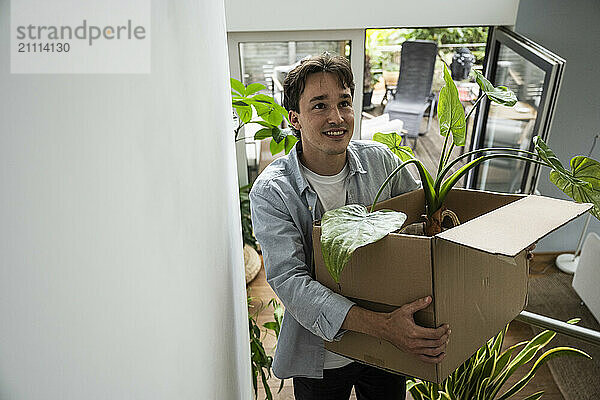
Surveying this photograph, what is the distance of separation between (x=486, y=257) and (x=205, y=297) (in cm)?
64

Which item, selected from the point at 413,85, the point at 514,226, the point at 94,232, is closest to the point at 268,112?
the point at 514,226

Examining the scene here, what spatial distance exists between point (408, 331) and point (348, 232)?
259 millimetres

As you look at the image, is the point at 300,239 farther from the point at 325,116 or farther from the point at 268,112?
the point at 268,112

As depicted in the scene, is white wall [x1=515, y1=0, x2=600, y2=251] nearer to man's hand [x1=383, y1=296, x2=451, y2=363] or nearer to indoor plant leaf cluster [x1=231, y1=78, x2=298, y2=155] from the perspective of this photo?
indoor plant leaf cluster [x1=231, y1=78, x2=298, y2=155]

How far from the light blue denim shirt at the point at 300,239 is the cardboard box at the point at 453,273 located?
0.17ft

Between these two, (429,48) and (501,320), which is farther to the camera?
(429,48)

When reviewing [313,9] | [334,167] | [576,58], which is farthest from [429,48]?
[334,167]

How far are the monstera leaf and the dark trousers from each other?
71 centimetres

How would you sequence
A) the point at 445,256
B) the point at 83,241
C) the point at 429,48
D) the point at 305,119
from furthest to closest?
the point at 429,48
the point at 305,119
the point at 445,256
the point at 83,241

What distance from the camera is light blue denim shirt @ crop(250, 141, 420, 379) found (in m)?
1.13

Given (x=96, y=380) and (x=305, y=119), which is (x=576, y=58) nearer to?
(x=305, y=119)

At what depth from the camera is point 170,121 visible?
45cm

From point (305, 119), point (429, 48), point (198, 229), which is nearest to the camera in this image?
point (198, 229)

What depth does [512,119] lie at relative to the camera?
138 inches
